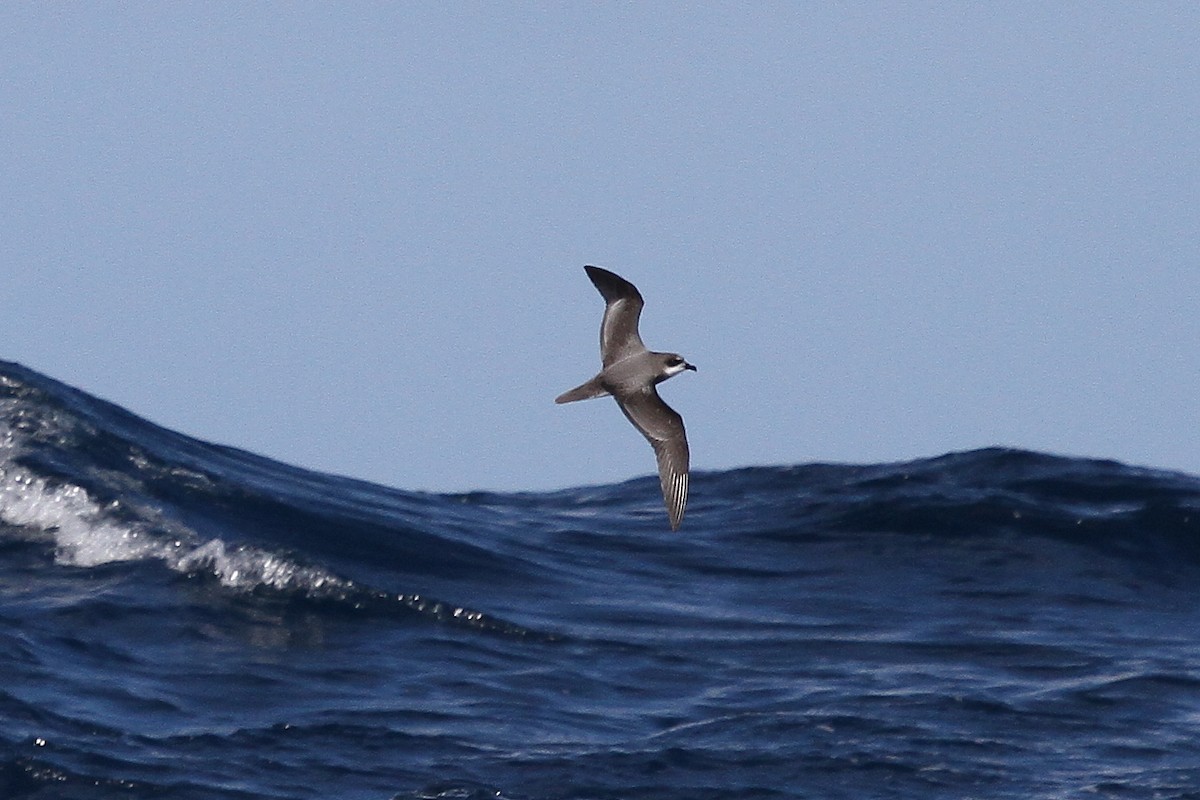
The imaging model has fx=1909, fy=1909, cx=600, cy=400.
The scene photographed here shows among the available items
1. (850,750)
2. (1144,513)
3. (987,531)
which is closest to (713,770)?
(850,750)

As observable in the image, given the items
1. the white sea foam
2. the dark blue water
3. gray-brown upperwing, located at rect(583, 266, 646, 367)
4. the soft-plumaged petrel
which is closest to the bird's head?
the soft-plumaged petrel

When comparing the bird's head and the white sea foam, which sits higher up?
the bird's head

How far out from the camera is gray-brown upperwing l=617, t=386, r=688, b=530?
14875 mm

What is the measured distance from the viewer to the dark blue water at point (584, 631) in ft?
47.2

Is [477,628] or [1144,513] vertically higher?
[1144,513]

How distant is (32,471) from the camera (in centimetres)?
1978

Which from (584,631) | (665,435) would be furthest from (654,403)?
(584,631)

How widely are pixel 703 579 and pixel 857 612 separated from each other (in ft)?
6.04

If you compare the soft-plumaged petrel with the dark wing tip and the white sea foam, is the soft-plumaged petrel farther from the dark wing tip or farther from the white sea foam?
the white sea foam

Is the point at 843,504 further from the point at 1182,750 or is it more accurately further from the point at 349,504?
the point at 1182,750

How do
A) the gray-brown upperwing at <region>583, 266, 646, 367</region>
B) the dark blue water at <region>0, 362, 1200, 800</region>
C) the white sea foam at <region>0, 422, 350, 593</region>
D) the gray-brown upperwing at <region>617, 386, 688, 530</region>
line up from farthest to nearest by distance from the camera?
1. the white sea foam at <region>0, 422, 350, 593</region>
2. the gray-brown upperwing at <region>583, 266, 646, 367</region>
3. the gray-brown upperwing at <region>617, 386, 688, 530</region>
4. the dark blue water at <region>0, 362, 1200, 800</region>

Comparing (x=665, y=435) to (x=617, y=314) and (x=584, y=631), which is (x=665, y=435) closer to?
(x=617, y=314)

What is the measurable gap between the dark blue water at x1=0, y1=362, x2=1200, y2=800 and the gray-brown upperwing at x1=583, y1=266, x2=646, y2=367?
2962mm

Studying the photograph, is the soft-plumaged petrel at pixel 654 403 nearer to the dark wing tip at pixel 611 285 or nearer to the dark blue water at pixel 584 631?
the dark wing tip at pixel 611 285
